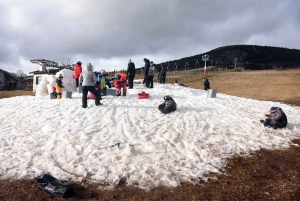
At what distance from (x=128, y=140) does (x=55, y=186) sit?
314 centimetres

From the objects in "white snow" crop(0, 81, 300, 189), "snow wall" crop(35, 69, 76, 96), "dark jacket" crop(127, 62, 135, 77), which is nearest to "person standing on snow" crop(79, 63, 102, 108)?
"white snow" crop(0, 81, 300, 189)

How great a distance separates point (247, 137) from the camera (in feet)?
27.0

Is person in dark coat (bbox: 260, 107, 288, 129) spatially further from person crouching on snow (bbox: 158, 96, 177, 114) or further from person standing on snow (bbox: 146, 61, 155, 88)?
person standing on snow (bbox: 146, 61, 155, 88)

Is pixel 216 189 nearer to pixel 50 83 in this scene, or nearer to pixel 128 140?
pixel 128 140

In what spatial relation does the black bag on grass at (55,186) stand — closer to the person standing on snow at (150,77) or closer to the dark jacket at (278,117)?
the dark jacket at (278,117)

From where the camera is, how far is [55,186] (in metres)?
4.54

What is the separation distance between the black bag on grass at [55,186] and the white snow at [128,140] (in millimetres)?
378

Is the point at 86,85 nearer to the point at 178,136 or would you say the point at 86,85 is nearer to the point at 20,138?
the point at 20,138

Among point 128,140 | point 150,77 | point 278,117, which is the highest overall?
point 150,77

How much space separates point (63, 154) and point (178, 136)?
148 inches

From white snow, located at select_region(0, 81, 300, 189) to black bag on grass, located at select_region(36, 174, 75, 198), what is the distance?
1.24ft

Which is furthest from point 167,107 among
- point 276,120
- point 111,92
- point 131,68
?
point 131,68

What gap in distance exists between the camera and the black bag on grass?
4.44 metres

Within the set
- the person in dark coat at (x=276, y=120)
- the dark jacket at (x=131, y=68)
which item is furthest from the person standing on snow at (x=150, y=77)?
the person in dark coat at (x=276, y=120)
